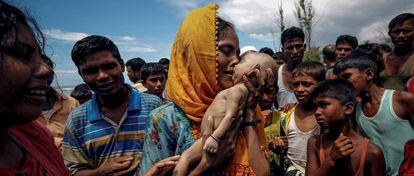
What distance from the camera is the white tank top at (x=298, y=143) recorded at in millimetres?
3174

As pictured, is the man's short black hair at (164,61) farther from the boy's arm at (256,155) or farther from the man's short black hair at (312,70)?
the boy's arm at (256,155)

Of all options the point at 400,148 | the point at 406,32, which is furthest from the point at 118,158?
the point at 406,32

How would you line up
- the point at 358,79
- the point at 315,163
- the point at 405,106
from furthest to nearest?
the point at 358,79 → the point at 405,106 → the point at 315,163

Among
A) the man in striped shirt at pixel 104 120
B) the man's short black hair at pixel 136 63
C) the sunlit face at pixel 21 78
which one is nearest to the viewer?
the sunlit face at pixel 21 78

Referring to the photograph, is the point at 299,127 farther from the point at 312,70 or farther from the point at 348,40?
the point at 348,40

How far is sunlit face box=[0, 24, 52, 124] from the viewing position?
1.14 m

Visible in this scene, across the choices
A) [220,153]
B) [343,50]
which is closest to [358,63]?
[220,153]

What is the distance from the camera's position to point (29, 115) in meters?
1.22

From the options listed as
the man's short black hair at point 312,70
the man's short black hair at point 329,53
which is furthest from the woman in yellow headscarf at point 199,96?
the man's short black hair at point 329,53

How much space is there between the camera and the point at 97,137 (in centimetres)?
232

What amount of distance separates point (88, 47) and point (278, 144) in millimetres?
2075

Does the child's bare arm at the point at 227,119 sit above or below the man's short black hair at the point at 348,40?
below

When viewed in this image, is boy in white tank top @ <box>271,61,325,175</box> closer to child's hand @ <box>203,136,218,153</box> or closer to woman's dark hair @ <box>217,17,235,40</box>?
woman's dark hair @ <box>217,17,235,40</box>

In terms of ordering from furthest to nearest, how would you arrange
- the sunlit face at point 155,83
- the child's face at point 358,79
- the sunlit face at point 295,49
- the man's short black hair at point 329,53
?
1. the man's short black hair at point 329,53
2. the sunlit face at point 155,83
3. the sunlit face at point 295,49
4. the child's face at point 358,79
